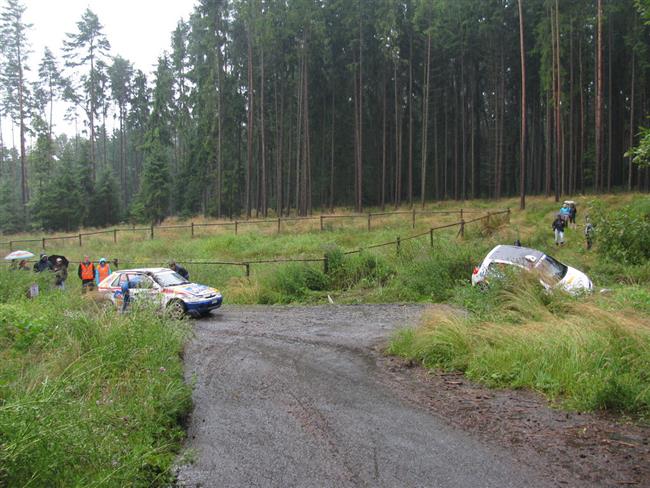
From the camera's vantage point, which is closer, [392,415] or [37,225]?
[392,415]

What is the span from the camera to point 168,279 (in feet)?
47.1

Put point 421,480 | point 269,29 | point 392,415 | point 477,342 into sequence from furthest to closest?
1. point 269,29
2. point 477,342
3. point 392,415
4. point 421,480

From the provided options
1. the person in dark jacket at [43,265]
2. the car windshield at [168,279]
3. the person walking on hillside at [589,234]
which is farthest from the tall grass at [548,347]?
the person in dark jacket at [43,265]

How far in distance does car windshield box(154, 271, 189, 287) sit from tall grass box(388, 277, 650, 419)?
7.55m

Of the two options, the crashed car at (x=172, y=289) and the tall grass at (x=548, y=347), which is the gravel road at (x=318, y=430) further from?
the crashed car at (x=172, y=289)

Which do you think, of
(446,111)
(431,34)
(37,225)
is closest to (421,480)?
(431,34)

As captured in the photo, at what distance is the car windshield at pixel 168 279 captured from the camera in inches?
554

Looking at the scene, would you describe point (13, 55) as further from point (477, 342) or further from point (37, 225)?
point (477, 342)

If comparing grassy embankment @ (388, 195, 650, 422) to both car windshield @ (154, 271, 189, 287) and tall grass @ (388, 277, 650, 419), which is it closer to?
tall grass @ (388, 277, 650, 419)

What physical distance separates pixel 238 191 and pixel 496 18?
27.6 metres

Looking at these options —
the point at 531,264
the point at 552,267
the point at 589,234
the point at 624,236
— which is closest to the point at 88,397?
the point at 531,264

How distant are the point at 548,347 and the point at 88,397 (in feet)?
19.5

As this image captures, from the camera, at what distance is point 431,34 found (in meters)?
37.8

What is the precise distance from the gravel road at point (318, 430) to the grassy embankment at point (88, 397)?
1.48ft
